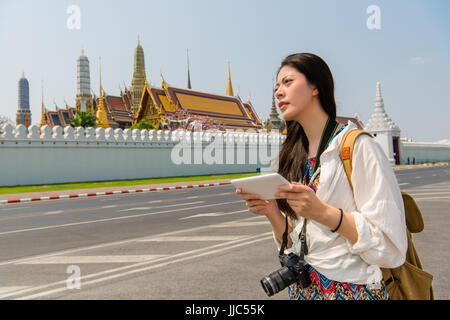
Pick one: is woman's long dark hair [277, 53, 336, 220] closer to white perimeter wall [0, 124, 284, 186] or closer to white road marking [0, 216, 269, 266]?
white road marking [0, 216, 269, 266]

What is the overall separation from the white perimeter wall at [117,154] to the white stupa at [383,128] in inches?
625

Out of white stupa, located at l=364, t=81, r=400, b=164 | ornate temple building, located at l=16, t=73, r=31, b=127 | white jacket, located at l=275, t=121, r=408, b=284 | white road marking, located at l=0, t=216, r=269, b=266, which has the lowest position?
white road marking, located at l=0, t=216, r=269, b=266

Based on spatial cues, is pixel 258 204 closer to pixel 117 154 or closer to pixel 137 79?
pixel 117 154

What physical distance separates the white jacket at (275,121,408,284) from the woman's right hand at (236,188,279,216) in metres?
0.24

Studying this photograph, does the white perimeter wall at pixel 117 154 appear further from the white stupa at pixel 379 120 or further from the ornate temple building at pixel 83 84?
the ornate temple building at pixel 83 84

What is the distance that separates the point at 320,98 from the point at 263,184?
20.9 inches

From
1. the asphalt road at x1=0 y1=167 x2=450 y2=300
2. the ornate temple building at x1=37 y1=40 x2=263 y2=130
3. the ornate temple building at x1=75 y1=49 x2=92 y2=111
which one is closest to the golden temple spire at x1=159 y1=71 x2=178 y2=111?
the ornate temple building at x1=37 y1=40 x2=263 y2=130

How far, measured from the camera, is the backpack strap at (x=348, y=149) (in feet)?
5.02

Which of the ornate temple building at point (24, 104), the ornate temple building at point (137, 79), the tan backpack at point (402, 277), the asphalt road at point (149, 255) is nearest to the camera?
the tan backpack at point (402, 277)

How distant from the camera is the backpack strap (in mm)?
1531

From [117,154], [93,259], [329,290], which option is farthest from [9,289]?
[117,154]

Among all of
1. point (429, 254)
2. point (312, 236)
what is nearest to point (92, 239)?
point (429, 254)

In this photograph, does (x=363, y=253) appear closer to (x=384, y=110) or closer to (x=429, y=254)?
(x=429, y=254)

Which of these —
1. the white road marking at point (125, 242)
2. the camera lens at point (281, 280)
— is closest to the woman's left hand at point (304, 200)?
the camera lens at point (281, 280)
